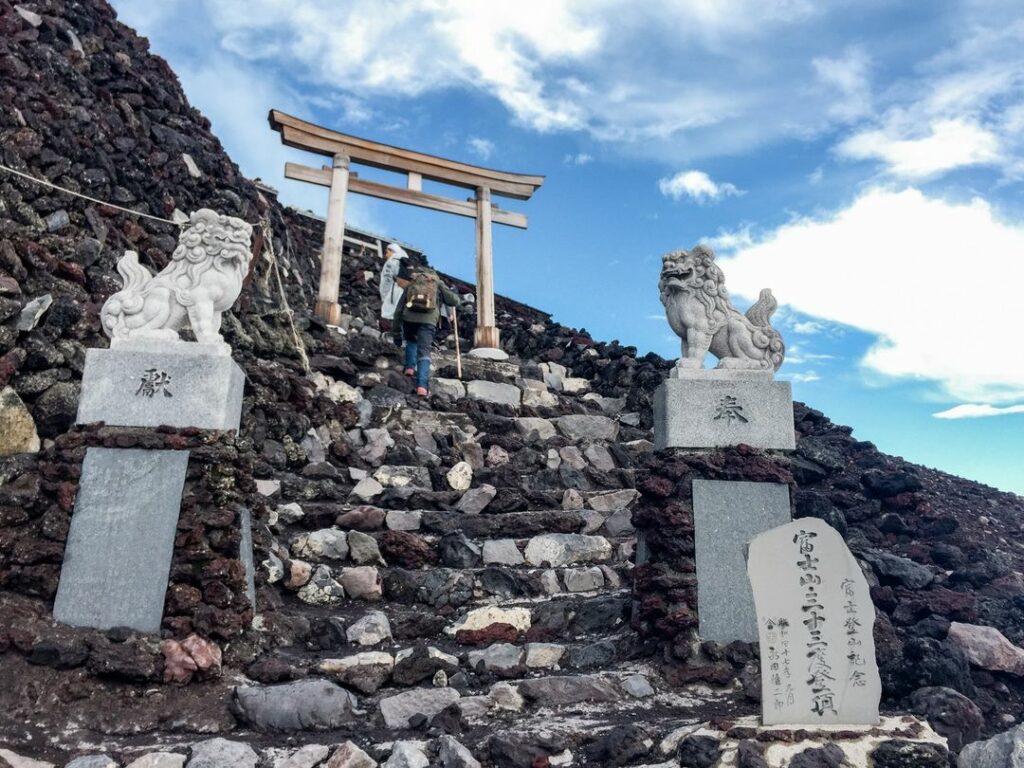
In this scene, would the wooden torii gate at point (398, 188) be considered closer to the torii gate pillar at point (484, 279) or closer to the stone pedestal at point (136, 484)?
the torii gate pillar at point (484, 279)

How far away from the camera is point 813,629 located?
14.3 feet

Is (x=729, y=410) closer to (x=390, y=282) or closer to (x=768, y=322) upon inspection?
(x=768, y=322)

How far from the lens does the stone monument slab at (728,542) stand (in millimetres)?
5500

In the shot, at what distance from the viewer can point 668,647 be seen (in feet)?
17.8

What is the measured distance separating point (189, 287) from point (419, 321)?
17.0ft

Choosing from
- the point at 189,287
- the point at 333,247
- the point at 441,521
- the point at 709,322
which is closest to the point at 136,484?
the point at 189,287

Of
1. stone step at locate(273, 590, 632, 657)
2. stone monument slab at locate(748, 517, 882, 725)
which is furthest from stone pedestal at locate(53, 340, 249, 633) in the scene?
stone monument slab at locate(748, 517, 882, 725)

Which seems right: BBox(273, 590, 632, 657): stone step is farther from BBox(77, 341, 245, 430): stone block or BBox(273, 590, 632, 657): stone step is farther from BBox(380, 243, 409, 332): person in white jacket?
BBox(380, 243, 409, 332): person in white jacket

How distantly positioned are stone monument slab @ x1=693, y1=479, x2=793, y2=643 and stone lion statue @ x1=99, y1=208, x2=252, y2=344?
156 inches

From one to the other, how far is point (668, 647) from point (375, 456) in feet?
14.3

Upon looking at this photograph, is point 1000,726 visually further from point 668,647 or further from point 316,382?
point 316,382

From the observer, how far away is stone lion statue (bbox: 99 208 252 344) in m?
5.64

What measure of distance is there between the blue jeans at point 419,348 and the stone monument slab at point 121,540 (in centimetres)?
550

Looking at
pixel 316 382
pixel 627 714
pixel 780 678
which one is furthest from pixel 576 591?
pixel 316 382
